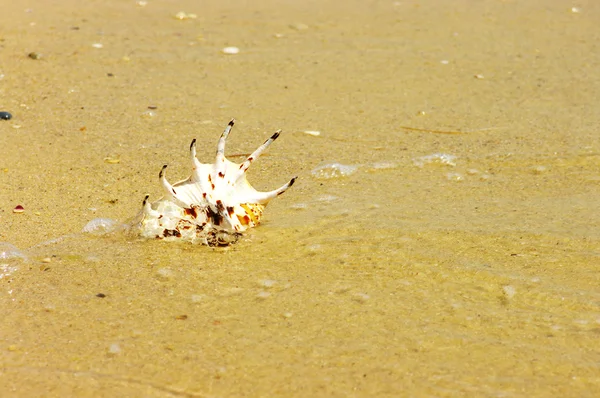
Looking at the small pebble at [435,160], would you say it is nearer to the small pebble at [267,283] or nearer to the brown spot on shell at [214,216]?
the brown spot on shell at [214,216]

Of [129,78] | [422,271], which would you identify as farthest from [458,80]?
[422,271]

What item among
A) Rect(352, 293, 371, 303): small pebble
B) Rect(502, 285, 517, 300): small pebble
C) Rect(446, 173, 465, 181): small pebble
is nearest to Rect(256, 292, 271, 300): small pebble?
Rect(352, 293, 371, 303): small pebble

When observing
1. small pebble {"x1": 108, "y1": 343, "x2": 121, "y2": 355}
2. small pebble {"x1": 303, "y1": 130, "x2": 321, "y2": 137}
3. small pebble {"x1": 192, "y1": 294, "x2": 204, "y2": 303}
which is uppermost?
small pebble {"x1": 303, "y1": 130, "x2": 321, "y2": 137}

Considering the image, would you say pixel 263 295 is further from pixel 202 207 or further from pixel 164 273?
pixel 202 207

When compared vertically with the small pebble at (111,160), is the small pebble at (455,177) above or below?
above

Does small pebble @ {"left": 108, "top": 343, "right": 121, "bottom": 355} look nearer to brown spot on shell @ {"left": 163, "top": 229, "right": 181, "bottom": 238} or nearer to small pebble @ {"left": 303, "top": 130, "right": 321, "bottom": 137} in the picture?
brown spot on shell @ {"left": 163, "top": 229, "right": 181, "bottom": 238}

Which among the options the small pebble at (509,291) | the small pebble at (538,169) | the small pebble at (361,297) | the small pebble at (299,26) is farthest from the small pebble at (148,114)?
the small pebble at (509,291)

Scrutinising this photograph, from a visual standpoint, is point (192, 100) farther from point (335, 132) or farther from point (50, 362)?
point (50, 362)
